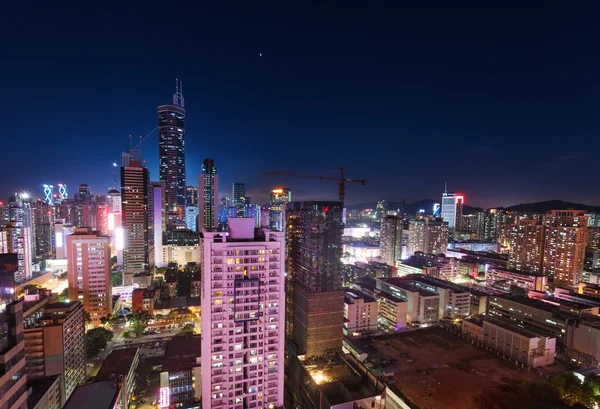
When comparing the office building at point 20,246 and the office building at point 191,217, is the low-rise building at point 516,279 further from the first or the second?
the office building at point 191,217

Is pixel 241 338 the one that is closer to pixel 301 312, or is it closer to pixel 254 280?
pixel 254 280

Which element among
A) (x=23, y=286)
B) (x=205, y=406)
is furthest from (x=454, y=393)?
(x=23, y=286)

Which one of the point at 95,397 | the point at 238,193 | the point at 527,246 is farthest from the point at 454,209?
the point at 95,397

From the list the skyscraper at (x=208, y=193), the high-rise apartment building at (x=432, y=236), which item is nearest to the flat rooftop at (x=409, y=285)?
the high-rise apartment building at (x=432, y=236)

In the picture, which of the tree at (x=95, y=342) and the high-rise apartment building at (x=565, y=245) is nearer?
the tree at (x=95, y=342)

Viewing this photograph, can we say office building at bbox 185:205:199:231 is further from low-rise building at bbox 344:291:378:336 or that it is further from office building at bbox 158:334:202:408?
office building at bbox 158:334:202:408

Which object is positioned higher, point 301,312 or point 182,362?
point 301,312
